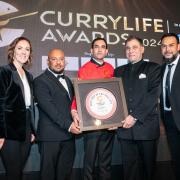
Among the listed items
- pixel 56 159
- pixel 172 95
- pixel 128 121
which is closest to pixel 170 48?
pixel 172 95

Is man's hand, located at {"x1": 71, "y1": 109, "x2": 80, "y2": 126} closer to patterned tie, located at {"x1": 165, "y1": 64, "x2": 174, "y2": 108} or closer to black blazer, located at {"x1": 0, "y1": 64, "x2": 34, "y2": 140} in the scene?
black blazer, located at {"x1": 0, "y1": 64, "x2": 34, "y2": 140}

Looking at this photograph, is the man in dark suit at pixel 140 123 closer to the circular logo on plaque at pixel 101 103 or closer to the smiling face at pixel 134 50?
the smiling face at pixel 134 50

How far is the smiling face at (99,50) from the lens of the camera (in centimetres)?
325

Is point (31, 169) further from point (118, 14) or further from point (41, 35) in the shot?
point (118, 14)

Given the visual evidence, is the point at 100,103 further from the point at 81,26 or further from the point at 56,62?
the point at 81,26

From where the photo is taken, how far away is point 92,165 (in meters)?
2.97

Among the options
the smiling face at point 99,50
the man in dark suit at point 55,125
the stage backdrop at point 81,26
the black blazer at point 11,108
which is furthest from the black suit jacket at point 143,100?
the stage backdrop at point 81,26

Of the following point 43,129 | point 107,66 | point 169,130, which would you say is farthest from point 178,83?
point 43,129

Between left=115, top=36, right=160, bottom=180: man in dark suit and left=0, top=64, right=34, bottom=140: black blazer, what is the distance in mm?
1035

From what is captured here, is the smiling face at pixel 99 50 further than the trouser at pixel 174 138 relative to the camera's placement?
Yes

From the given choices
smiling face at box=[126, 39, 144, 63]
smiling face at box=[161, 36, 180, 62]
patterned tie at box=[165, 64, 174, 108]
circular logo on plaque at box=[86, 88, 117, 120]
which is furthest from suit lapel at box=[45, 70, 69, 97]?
smiling face at box=[161, 36, 180, 62]

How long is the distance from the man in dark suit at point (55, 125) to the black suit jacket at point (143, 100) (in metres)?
0.58

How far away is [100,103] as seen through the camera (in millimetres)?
2914

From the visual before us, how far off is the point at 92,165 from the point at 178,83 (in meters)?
1.24
